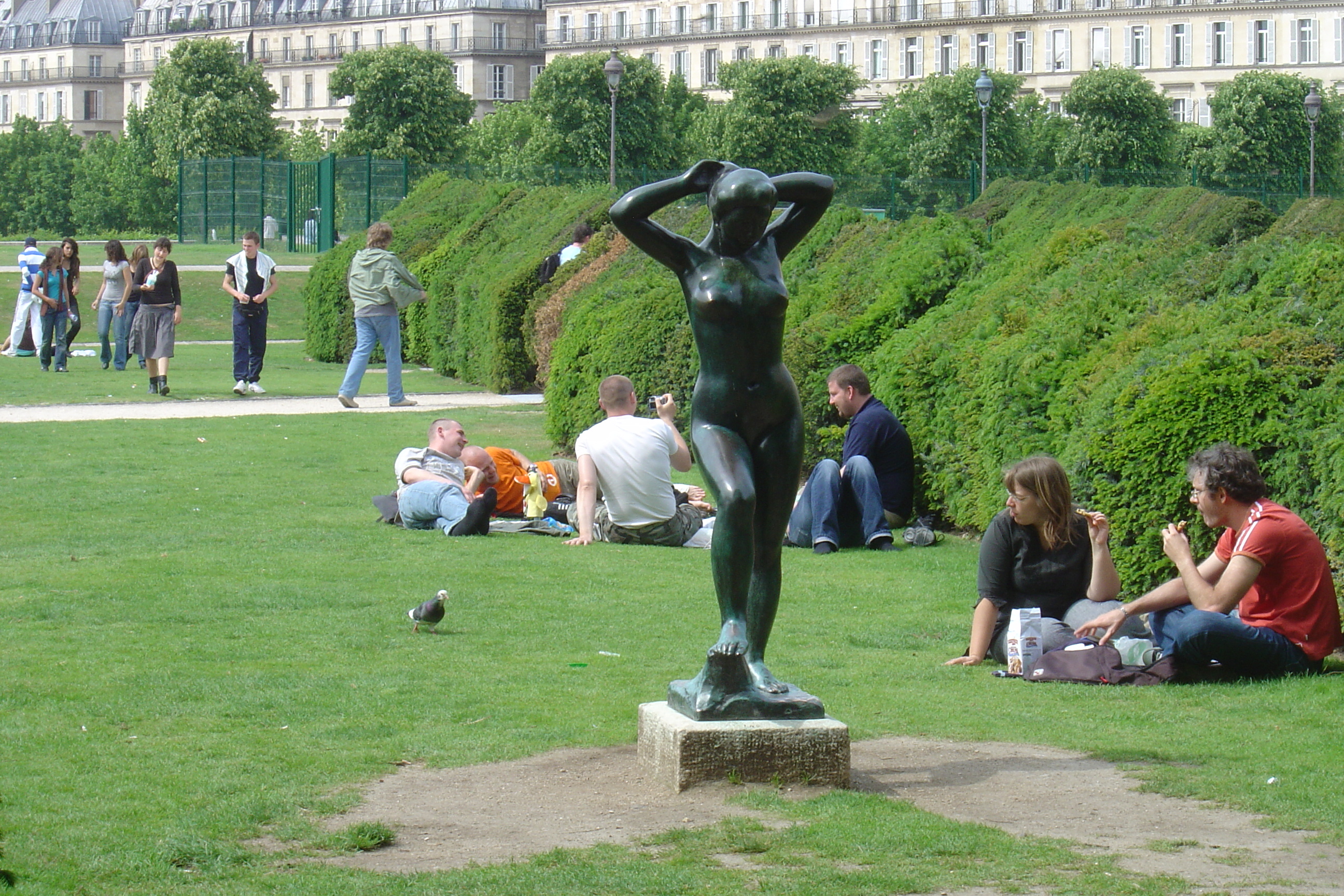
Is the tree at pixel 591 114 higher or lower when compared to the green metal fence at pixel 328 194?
higher

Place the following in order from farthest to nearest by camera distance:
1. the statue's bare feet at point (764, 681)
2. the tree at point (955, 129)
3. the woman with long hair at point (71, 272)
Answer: the tree at point (955, 129) < the woman with long hair at point (71, 272) < the statue's bare feet at point (764, 681)

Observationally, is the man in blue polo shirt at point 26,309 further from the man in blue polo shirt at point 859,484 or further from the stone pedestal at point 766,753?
the stone pedestal at point 766,753

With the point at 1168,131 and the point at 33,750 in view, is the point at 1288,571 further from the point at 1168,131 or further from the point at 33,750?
the point at 1168,131

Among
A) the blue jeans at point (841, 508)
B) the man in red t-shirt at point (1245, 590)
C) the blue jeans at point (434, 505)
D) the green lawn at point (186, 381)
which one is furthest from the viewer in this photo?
the green lawn at point (186, 381)

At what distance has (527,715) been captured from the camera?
20.8 feet

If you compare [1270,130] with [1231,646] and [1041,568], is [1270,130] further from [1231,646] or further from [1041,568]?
[1231,646]

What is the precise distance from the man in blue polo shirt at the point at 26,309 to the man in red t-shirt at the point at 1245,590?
1877 centimetres

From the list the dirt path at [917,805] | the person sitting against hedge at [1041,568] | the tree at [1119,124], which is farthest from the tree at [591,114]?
the dirt path at [917,805]

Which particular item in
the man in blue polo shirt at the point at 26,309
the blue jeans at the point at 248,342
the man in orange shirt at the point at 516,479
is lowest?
the man in orange shirt at the point at 516,479

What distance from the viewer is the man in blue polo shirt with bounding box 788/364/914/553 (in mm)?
10539

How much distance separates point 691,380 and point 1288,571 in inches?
278

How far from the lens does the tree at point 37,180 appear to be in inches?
3681

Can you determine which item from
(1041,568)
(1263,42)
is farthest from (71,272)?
(1263,42)

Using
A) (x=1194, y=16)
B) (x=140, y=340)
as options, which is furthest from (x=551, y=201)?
(x=1194, y=16)
